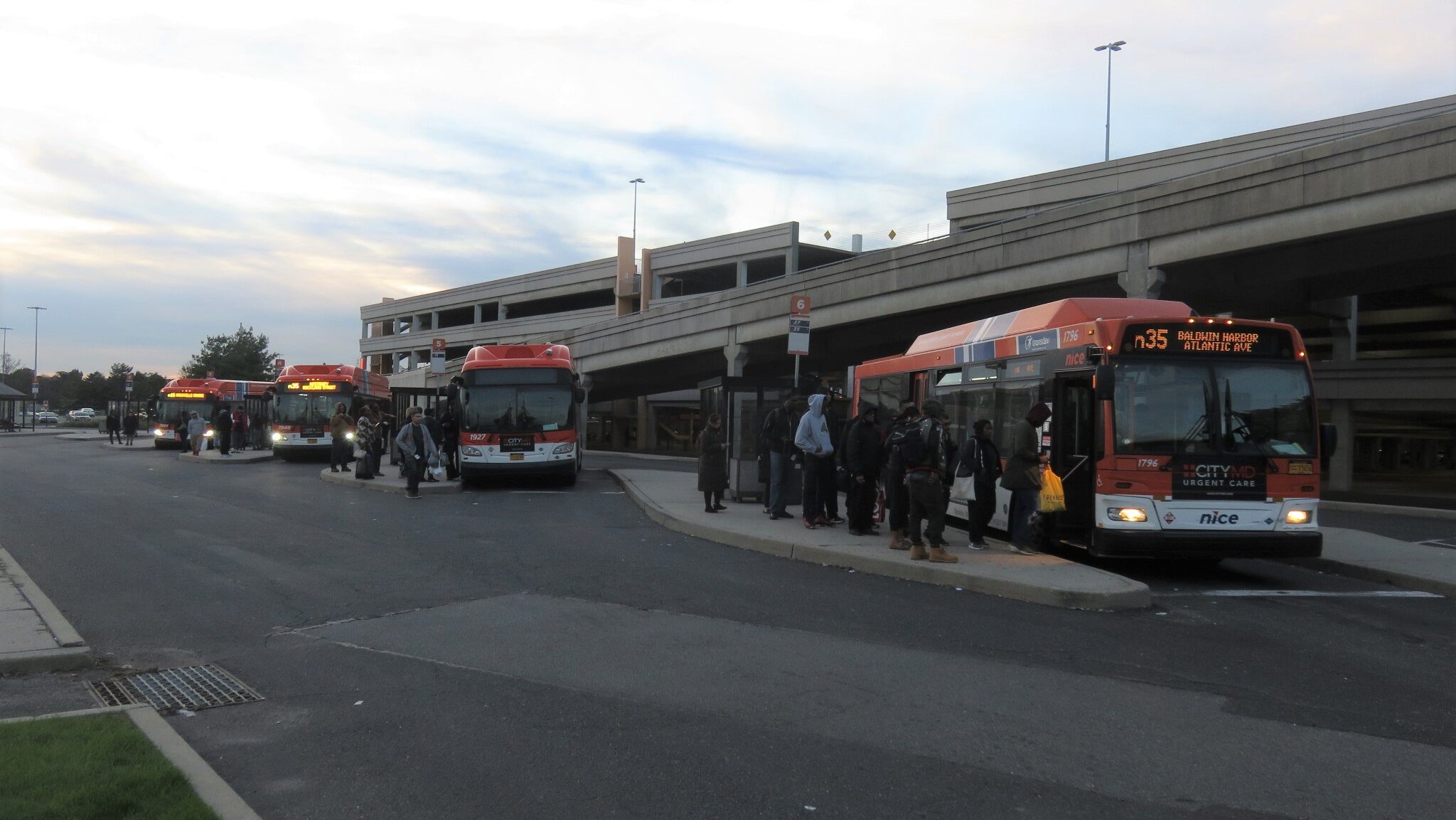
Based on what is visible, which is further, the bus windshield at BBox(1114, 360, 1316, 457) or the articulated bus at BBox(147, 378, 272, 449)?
the articulated bus at BBox(147, 378, 272, 449)

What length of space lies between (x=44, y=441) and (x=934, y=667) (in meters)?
55.7

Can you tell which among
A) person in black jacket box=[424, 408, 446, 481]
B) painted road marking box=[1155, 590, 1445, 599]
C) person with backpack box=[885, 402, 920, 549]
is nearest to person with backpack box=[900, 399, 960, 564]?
person with backpack box=[885, 402, 920, 549]

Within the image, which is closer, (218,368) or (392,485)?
(392,485)

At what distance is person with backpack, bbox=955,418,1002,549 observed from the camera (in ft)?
38.8

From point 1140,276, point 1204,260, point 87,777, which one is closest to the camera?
point 87,777

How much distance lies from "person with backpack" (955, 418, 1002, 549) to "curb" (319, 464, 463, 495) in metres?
12.1

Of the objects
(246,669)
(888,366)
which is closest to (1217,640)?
(246,669)

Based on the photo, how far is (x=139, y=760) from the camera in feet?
15.6

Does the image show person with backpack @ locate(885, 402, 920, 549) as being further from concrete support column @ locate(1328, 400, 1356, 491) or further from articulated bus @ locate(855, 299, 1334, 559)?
concrete support column @ locate(1328, 400, 1356, 491)

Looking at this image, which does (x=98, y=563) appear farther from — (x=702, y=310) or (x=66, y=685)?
(x=702, y=310)

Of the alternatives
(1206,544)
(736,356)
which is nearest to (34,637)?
(1206,544)

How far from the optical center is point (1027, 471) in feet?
37.3

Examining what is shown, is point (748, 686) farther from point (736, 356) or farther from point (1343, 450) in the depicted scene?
point (736, 356)

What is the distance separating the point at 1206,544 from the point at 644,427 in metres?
52.5
